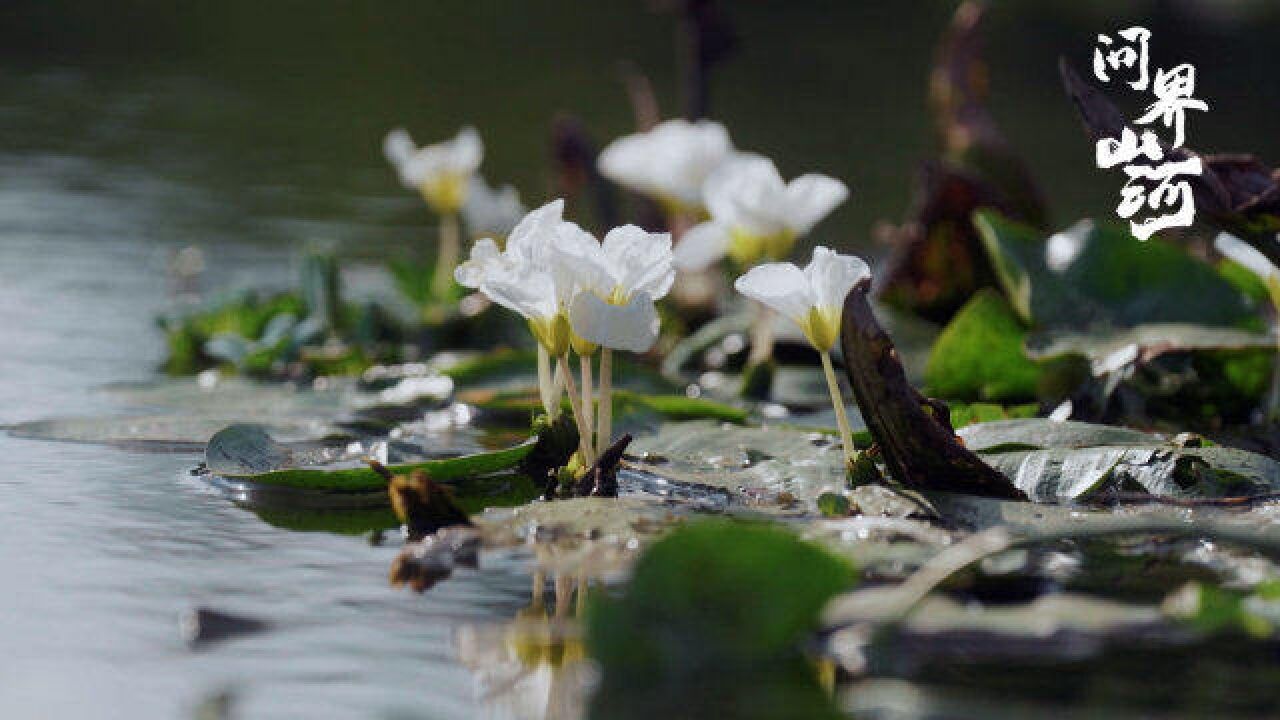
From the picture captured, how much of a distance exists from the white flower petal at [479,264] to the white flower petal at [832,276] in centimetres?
28

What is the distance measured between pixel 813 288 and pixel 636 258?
0.17 m

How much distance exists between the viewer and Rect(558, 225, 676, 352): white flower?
5.45ft

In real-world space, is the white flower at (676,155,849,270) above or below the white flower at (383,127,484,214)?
above

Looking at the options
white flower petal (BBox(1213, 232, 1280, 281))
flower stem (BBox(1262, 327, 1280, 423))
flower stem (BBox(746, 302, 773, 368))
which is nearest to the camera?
white flower petal (BBox(1213, 232, 1280, 281))

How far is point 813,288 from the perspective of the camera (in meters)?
1.71

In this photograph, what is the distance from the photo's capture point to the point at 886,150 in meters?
6.03

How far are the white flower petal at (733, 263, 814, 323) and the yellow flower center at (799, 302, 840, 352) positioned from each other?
0.01 metres

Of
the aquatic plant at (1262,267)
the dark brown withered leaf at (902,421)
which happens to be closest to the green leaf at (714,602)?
the dark brown withered leaf at (902,421)

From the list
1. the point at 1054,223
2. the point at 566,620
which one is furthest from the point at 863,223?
the point at 566,620

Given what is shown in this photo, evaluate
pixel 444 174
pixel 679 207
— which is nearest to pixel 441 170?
pixel 444 174

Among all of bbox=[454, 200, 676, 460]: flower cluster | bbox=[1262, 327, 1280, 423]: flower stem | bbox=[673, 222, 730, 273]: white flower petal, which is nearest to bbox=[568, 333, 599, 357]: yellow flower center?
bbox=[454, 200, 676, 460]: flower cluster

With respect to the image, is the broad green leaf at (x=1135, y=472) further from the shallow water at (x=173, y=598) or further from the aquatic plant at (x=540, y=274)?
the shallow water at (x=173, y=598)

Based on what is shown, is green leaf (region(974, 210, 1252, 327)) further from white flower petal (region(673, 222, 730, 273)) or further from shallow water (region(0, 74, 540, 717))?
shallow water (region(0, 74, 540, 717))

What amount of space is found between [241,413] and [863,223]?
255 centimetres
